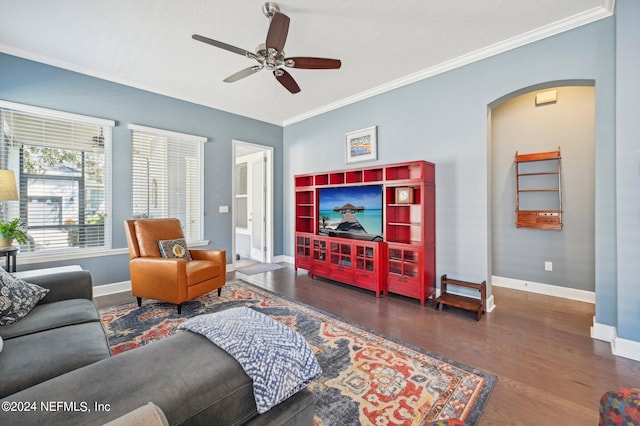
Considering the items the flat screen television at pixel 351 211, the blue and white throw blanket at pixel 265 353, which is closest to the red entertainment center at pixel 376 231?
the flat screen television at pixel 351 211

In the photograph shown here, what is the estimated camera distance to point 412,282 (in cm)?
327

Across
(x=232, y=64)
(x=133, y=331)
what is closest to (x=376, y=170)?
(x=232, y=64)

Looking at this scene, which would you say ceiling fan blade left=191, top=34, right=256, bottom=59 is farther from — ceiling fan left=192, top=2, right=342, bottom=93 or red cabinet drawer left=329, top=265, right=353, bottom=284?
red cabinet drawer left=329, top=265, right=353, bottom=284

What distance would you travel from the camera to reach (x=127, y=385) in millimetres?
896

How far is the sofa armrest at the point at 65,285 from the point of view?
78.9 inches

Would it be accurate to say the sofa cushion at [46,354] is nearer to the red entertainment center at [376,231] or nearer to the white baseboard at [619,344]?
the red entertainment center at [376,231]

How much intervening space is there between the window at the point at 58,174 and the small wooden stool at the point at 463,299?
428 centimetres

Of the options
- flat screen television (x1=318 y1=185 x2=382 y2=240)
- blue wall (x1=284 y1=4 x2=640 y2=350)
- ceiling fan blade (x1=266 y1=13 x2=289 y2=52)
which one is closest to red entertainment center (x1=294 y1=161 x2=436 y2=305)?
flat screen television (x1=318 y1=185 x2=382 y2=240)

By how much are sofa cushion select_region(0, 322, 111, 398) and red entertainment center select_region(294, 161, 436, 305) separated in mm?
2756

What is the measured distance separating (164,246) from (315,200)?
2201mm

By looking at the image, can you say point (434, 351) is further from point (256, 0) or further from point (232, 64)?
point (232, 64)

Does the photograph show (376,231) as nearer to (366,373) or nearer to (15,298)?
(366,373)

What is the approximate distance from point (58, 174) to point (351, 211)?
3719mm

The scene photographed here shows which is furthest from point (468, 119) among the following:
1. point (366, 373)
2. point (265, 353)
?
point (265, 353)
